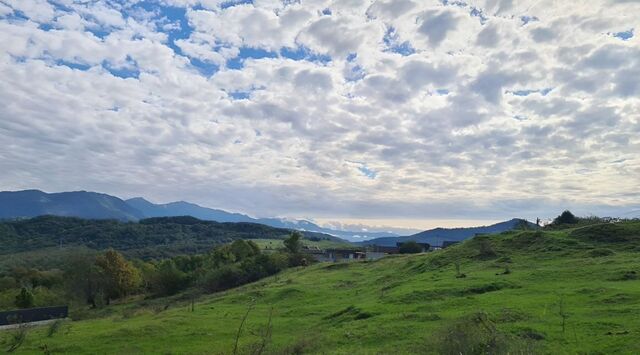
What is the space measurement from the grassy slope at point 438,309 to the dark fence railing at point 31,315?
21.7 metres

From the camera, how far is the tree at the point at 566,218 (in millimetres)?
96125

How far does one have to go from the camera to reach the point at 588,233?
59094 millimetres

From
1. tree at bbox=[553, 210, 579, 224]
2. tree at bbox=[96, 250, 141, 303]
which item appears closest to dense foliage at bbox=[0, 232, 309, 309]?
tree at bbox=[96, 250, 141, 303]

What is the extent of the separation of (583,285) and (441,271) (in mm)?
19025

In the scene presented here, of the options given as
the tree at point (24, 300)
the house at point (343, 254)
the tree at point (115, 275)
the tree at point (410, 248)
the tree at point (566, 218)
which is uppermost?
the tree at point (566, 218)

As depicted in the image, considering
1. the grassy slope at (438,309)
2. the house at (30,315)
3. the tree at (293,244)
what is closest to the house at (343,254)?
the tree at (293,244)

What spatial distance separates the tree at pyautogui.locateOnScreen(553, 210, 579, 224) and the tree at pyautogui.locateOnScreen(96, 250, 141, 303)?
3494 inches

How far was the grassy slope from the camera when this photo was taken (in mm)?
24906

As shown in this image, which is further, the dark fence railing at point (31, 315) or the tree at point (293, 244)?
the tree at point (293, 244)

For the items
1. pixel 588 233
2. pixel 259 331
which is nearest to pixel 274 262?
pixel 588 233

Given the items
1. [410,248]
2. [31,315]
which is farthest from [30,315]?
[410,248]

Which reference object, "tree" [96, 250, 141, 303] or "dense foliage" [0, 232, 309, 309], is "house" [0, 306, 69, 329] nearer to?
"dense foliage" [0, 232, 309, 309]

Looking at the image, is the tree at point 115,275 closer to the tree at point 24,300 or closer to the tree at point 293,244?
the tree at point 24,300

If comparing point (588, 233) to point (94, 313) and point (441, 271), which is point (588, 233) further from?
point (94, 313)
